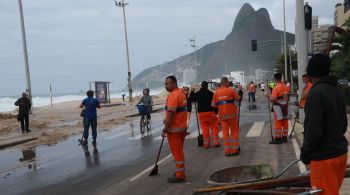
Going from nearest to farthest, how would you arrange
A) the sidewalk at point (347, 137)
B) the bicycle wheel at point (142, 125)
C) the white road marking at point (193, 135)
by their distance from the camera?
the sidewalk at point (347, 137), the white road marking at point (193, 135), the bicycle wheel at point (142, 125)

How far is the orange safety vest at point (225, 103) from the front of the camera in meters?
10.5

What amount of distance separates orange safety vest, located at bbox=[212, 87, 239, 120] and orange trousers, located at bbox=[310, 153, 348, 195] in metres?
6.46

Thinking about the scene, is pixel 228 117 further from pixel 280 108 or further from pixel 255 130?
pixel 255 130

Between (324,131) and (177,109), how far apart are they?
172 inches

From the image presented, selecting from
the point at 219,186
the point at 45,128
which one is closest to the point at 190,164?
the point at 219,186

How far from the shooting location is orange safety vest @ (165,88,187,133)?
26.5ft

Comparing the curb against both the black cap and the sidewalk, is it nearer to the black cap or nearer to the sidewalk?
the sidewalk

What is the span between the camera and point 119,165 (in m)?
10.4

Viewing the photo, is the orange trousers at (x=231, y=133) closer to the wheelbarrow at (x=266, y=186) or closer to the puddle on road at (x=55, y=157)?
the puddle on road at (x=55, y=157)

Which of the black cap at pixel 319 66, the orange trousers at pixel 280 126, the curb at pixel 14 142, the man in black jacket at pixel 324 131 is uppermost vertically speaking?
the black cap at pixel 319 66

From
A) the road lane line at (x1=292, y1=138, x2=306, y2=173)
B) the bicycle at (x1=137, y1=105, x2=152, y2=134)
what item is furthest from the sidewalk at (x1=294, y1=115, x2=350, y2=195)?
the bicycle at (x1=137, y1=105, x2=152, y2=134)

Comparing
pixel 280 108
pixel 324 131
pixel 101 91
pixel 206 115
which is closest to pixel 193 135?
pixel 206 115

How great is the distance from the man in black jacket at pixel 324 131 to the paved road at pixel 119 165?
3.60 metres

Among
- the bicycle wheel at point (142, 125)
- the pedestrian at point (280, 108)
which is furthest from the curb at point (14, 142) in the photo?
the pedestrian at point (280, 108)
